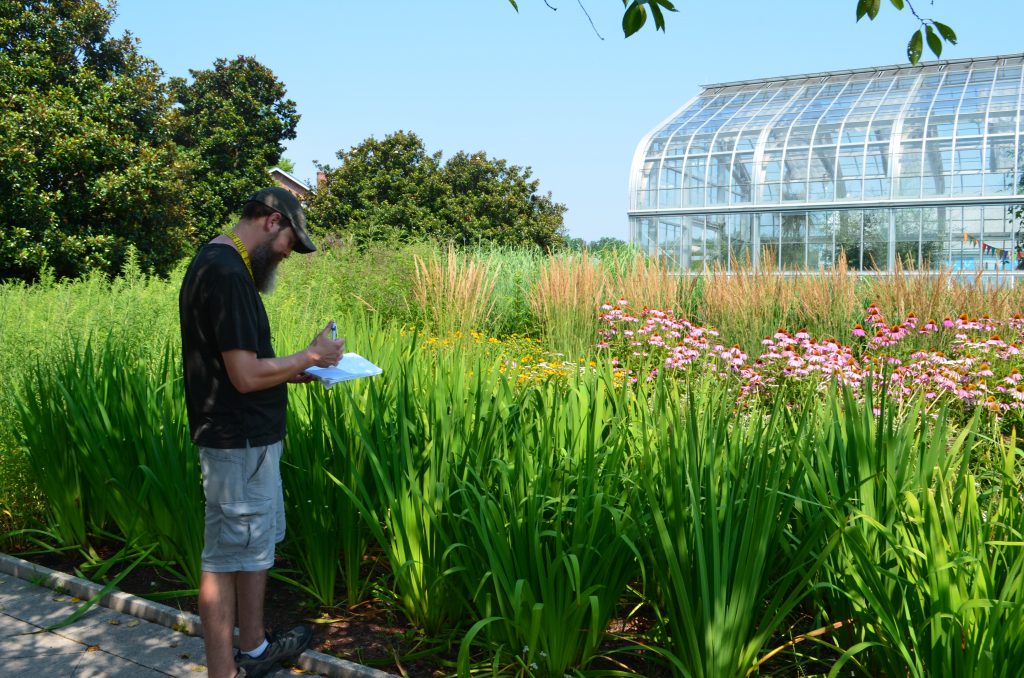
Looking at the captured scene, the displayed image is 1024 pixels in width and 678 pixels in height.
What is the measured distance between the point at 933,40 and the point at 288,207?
2327 millimetres

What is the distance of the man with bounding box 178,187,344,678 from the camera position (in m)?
2.74

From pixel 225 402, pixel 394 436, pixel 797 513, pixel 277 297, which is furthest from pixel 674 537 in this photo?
pixel 277 297

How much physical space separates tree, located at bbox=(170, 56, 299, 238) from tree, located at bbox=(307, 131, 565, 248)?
244 centimetres

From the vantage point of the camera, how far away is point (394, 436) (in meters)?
3.27

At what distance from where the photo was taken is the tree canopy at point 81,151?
13.7 m

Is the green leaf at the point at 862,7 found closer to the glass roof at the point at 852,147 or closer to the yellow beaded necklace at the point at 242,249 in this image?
the yellow beaded necklace at the point at 242,249

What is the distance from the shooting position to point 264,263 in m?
2.98

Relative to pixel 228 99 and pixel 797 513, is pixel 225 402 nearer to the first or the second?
pixel 797 513

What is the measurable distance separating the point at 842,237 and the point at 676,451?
71.6 feet

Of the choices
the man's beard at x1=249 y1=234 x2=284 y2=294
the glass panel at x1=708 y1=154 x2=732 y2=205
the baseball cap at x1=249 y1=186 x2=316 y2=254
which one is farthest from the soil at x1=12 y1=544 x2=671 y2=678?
the glass panel at x1=708 y1=154 x2=732 y2=205

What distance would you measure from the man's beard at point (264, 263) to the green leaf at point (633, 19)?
1.38 m

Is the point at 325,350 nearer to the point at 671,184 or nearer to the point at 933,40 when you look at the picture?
the point at 933,40

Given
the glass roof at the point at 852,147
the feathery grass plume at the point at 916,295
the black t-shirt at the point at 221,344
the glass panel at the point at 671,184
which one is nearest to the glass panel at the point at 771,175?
the glass roof at the point at 852,147

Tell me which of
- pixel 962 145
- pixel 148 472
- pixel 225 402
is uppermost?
pixel 962 145
